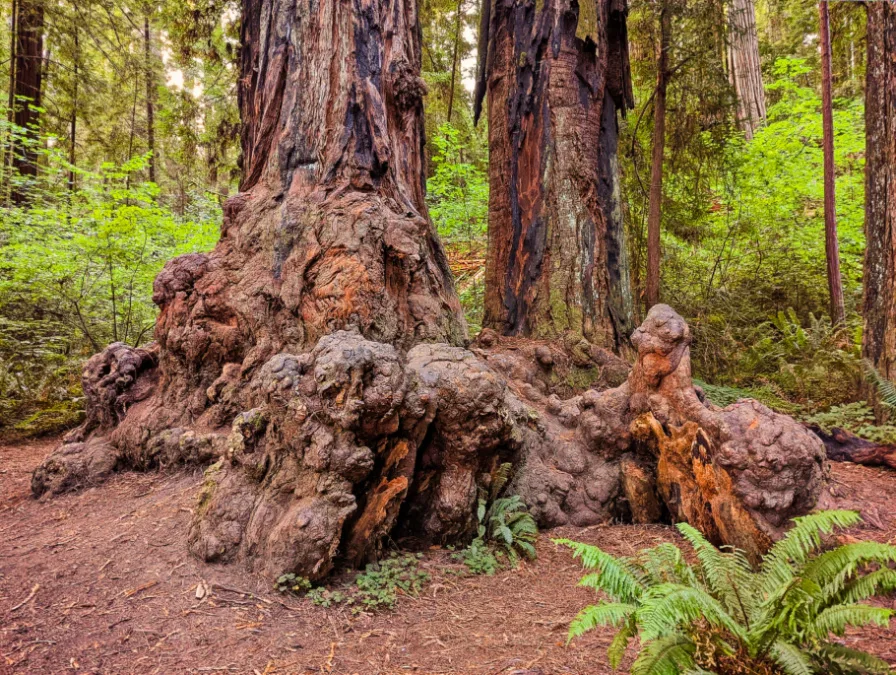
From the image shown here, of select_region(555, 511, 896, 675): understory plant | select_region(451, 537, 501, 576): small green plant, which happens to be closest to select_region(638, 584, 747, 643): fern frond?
select_region(555, 511, 896, 675): understory plant

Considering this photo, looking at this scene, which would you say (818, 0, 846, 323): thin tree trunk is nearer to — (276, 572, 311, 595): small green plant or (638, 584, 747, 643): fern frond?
(638, 584, 747, 643): fern frond

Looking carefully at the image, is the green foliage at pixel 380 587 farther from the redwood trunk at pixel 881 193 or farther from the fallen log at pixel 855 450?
the redwood trunk at pixel 881 193

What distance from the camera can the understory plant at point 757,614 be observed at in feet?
5.76

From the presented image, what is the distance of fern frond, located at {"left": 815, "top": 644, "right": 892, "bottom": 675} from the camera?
65.5 inches

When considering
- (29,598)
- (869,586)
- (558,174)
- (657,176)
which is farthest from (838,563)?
(657,176)

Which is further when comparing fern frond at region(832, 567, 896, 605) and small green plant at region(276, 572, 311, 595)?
small green plant at region(276, 572, 311, 595)

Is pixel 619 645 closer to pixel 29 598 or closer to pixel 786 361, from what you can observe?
pixel 29 598

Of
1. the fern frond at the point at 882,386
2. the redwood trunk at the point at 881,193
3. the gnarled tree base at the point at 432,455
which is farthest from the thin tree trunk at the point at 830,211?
the gnarled tree base at the point at 432,455

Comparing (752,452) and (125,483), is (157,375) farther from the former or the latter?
(752,452)

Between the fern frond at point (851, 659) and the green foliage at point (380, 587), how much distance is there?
1873 mm

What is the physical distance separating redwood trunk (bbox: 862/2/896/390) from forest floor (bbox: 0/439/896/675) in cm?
224

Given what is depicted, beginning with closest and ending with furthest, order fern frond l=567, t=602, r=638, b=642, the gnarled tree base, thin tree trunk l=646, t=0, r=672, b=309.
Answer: fern frond l=567, t=602, r=638, b=642 → the gnarled tree base → thin tree trunk l=646, t=0, r=672, b=309

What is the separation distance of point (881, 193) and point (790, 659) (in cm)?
521

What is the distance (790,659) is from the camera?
5.58 feet
